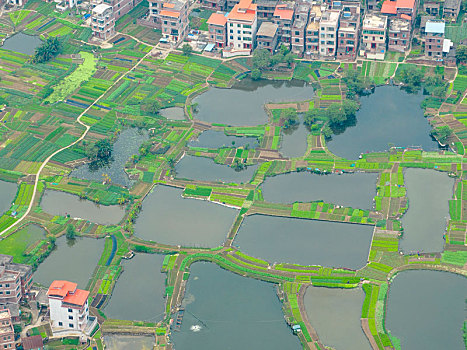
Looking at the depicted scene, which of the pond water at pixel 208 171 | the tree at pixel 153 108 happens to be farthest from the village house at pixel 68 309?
the tree at pixel 153 108

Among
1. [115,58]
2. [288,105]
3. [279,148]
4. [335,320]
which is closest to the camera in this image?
[335,320]

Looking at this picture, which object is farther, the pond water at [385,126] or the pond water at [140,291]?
the pond water at [385,126]

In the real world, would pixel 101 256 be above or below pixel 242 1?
below

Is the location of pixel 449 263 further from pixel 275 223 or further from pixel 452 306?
pixel 275 223

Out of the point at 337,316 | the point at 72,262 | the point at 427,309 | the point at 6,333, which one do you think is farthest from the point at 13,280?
the point at 427,309

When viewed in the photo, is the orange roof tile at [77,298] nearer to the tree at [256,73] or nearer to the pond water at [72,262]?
the pond water at [72,262]

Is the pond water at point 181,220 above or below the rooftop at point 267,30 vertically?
below

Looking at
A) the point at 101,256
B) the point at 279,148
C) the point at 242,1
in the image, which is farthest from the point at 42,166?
the point at 242,1
